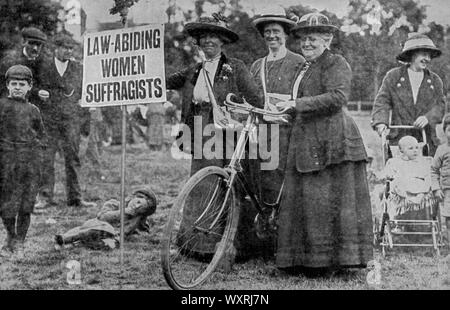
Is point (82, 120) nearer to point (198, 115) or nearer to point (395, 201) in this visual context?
point (198, 115)

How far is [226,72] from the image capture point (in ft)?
14.9

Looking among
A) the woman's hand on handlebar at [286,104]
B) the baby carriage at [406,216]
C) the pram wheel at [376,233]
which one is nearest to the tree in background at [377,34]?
the baby carriage at [406,216]

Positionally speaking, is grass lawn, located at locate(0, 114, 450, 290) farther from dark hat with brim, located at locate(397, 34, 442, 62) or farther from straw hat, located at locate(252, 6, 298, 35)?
straw hat, located at locate(252, 6, 298, 35)

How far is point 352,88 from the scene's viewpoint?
4656 mm

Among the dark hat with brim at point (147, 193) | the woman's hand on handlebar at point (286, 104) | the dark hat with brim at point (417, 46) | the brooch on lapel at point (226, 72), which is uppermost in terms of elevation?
the dark hat with brim at point (417, 46)

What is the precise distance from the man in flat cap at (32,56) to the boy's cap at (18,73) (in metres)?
0.26

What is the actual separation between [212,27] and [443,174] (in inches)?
79.6

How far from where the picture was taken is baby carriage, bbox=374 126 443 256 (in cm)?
479

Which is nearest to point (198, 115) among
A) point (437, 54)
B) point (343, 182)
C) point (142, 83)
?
point (142, 83)

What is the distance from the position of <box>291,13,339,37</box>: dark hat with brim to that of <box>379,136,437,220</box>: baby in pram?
1.13 m

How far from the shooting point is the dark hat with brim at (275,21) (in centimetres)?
457

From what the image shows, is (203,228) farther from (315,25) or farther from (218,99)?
(315,25)

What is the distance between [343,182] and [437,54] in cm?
138

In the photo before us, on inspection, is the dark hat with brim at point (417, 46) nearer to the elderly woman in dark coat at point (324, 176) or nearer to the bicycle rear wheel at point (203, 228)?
the elderly woman in dark coat at point (324, 176)
